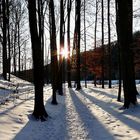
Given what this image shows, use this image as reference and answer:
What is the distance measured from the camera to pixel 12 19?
43.7 meters

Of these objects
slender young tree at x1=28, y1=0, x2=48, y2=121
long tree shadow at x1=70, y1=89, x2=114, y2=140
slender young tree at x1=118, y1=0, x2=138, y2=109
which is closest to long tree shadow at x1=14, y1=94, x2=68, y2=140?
slender young tree at x1=28, y1=0, x2=48, y2=121

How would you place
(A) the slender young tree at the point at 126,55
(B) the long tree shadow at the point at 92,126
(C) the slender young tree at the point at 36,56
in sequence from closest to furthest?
(B) the long tree shadow at the point at 92,126 < (C) the slender young tree at the point at 36,56 < (A) the slender young tree at the point at 126,55

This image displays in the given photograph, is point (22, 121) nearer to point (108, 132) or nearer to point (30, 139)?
point (30, 139)

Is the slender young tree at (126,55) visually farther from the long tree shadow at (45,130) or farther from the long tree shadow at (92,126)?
the long tree shadow at (45,130)

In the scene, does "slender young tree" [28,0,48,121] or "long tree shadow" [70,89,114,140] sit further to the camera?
"slender young tree" [28,0,48,121]

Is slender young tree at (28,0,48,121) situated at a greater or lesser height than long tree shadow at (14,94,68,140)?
greater

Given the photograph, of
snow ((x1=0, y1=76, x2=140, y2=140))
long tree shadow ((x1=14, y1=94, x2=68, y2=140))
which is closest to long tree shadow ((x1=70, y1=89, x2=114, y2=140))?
snow ((x1=0, y1=76, x2=140, y2=140))

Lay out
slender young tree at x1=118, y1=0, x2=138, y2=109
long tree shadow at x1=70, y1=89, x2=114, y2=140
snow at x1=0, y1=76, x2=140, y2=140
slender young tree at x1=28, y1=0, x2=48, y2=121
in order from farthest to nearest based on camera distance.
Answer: slender young tree at x1=118, y1=0, x2=138, y2=109
slender young tree at x1=28, y1=0, x2=48, y2=121
long tree shadow at x1=70, y1=89, x2=114, y2=140
snow at x1=0, y1=76, x2=140, y2=140

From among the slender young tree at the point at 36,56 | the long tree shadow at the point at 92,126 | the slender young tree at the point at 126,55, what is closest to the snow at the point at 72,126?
the long tree shadow at the point at 92,126

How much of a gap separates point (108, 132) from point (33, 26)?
17.5 feet

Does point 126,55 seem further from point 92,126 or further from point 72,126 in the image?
point 72,126

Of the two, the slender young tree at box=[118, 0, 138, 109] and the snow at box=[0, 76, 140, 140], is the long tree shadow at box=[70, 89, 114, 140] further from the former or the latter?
the slender young tree at box=[118, 0, 138, 109]

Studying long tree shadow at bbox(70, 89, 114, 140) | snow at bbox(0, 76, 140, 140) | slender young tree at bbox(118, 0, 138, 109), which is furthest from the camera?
slender young tree at bbox(118, 0, 138, 109)

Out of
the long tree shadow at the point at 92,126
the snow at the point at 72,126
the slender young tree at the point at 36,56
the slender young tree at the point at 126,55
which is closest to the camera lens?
the snow at the point at 72,126
